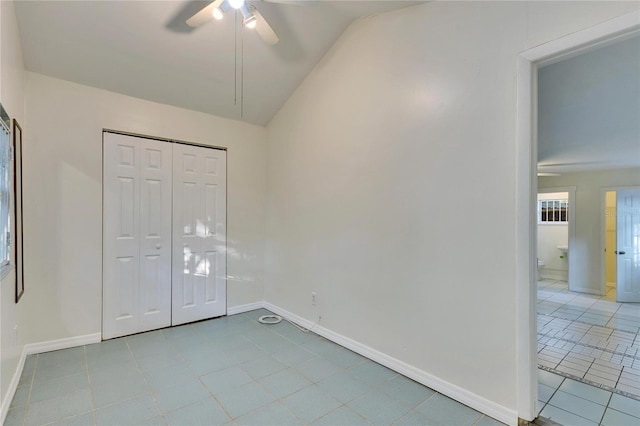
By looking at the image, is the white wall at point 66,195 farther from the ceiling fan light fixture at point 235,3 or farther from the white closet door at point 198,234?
the ceiling fan light fixture at point 235,3

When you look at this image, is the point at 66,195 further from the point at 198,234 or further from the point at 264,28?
the point at 264,28

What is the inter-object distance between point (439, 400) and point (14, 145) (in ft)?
11.7

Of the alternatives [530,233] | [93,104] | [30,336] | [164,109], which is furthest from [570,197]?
[30,336]

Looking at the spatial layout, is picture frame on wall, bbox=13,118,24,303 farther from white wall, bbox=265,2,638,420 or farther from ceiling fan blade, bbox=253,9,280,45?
white wall, bbox=265,2,638,420

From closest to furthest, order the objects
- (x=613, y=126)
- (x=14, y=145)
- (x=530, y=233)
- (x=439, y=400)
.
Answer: (x=530, y=233) → (x=439, y=400) → (x=14, y=145) → (x=613, y=126)

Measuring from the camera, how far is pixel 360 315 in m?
2.82

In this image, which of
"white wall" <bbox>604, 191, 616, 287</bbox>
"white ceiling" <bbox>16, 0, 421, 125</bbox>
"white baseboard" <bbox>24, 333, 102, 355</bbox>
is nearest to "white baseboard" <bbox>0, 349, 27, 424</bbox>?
"white baseboard" <bbox>24, 333, 102, 355</bbox>

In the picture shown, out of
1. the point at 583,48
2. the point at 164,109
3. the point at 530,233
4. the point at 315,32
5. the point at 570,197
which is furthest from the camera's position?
the point at 570,197

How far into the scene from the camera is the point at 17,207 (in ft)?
7.75

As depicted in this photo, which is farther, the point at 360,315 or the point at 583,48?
the point at 360,315

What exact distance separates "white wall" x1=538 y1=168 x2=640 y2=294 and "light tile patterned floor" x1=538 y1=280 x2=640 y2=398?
1.31ft

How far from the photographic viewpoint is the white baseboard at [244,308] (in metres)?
3.92

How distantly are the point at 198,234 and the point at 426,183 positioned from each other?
8.86 ft

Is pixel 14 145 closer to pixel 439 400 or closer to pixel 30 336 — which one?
pixel 30 336
